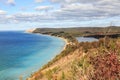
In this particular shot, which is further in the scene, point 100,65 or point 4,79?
point 4,79

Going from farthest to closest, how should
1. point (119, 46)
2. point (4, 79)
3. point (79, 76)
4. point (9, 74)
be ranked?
point (9, 74) → point (4, 79) → point (119, 46) → point (79, 76)

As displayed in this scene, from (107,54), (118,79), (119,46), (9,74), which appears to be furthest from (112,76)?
(9,74)

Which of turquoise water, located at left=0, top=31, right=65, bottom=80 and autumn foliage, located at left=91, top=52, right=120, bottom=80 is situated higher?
autumn foliage, located at left=91, top=52, right=120, bottom=80

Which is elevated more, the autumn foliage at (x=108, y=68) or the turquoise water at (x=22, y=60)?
the autumn foliage at (x=108, y=68)

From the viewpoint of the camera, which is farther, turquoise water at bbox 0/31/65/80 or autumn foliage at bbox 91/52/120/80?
turquoise water at bbox 0/31/65/80

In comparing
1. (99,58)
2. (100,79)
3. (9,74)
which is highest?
(99,58)

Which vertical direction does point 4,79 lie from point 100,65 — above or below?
below

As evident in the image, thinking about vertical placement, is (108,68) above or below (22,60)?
above

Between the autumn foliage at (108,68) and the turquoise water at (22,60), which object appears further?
the turquoise water at (22,60)

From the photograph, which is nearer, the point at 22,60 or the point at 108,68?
the point at 108,68

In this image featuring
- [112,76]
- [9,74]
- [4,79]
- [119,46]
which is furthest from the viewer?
[9,74]

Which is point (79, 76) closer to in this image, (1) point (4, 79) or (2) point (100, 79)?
(2) point (100, 79)
